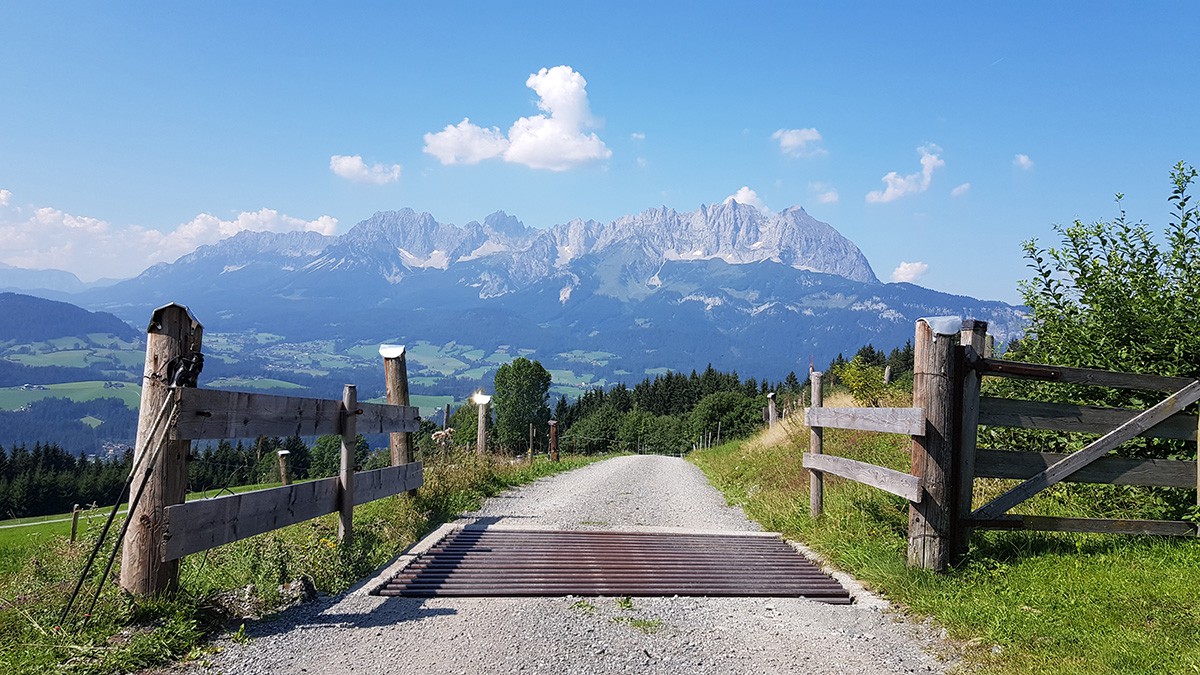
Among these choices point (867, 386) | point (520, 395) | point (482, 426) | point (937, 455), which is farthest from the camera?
point (520, 395)

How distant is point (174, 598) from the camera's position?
5117mm

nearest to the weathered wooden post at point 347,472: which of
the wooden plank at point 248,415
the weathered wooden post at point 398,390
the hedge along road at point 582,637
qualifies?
the wooden plank at point 248,415

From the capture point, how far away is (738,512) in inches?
494

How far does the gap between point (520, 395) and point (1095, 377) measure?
11934 cm

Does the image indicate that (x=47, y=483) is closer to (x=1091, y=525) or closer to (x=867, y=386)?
(x=867, y=386)

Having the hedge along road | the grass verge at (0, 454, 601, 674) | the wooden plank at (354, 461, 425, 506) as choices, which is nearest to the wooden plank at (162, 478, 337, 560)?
the grass verge at (0, 454, 601, 674)

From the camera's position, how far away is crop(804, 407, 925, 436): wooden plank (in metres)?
6.58

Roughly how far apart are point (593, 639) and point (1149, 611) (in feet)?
11.9

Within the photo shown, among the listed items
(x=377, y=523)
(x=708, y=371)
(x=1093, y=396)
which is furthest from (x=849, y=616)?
(x=708, y=371)

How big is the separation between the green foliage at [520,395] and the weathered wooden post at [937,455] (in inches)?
4531

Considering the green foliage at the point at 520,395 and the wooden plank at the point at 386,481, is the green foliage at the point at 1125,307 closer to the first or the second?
the wooden plank at the point at 386,481

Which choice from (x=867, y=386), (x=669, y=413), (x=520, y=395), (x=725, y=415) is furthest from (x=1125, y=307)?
(x=669, y=413)

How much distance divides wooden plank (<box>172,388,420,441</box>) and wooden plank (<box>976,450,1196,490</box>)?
5.80 m

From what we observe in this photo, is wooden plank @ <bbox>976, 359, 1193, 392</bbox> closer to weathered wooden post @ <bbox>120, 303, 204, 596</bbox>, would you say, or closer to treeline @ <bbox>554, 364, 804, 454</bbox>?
weathered wooden post @ <bbox>120, 303, 204, 596</bbox>
